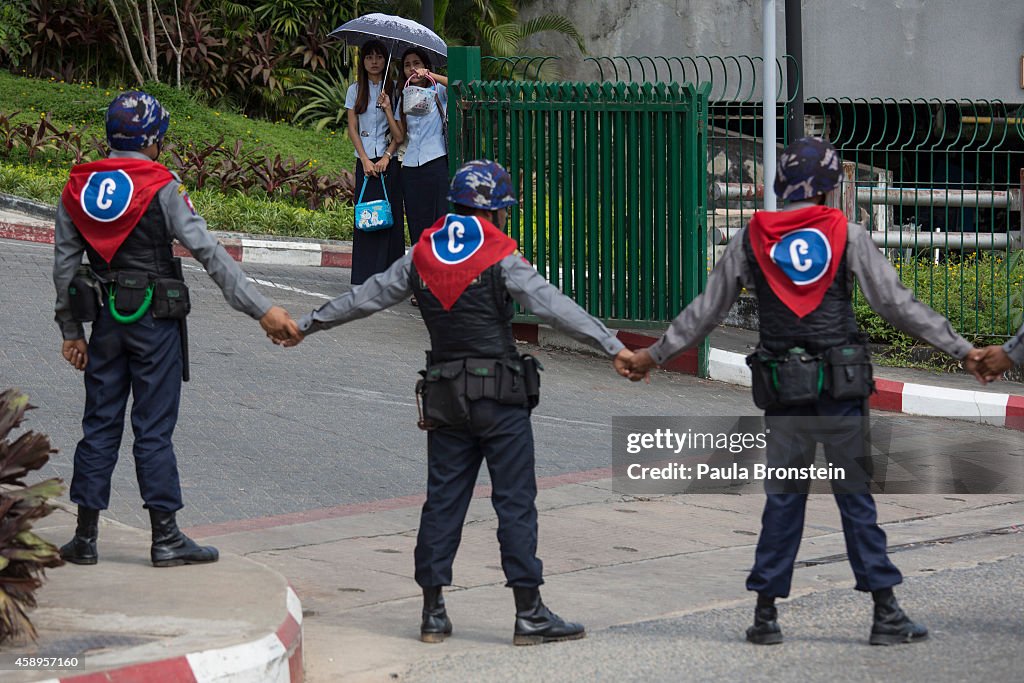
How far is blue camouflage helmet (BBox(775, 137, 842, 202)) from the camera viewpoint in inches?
216

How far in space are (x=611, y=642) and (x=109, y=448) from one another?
6.58 ft

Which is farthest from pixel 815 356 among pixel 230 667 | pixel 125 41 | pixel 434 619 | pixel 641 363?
pixel 125 41

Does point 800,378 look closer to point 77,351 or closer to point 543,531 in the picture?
point 543,531

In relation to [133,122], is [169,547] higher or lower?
lower

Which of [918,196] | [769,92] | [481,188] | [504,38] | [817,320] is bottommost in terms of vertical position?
[817,320]

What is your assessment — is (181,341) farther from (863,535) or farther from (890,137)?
(890,137)

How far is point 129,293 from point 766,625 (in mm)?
2570

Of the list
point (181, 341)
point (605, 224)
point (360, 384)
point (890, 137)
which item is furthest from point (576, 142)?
point (890, 137)

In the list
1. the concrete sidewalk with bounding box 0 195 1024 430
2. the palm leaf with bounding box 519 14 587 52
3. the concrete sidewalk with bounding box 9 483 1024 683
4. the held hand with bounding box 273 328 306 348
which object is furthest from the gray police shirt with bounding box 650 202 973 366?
the palm leaf with bounding box 519 14 587 52

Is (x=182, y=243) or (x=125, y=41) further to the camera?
(x=125, y=41)

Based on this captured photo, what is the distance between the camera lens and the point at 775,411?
553 cm

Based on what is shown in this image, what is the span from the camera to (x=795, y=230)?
5.46m

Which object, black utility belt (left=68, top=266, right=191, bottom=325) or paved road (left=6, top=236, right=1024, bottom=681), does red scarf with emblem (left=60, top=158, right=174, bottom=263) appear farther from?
paved road (left=6, top=236, right=1024, bottom=681)

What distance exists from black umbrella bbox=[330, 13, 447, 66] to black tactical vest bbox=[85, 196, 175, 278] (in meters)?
5.54
